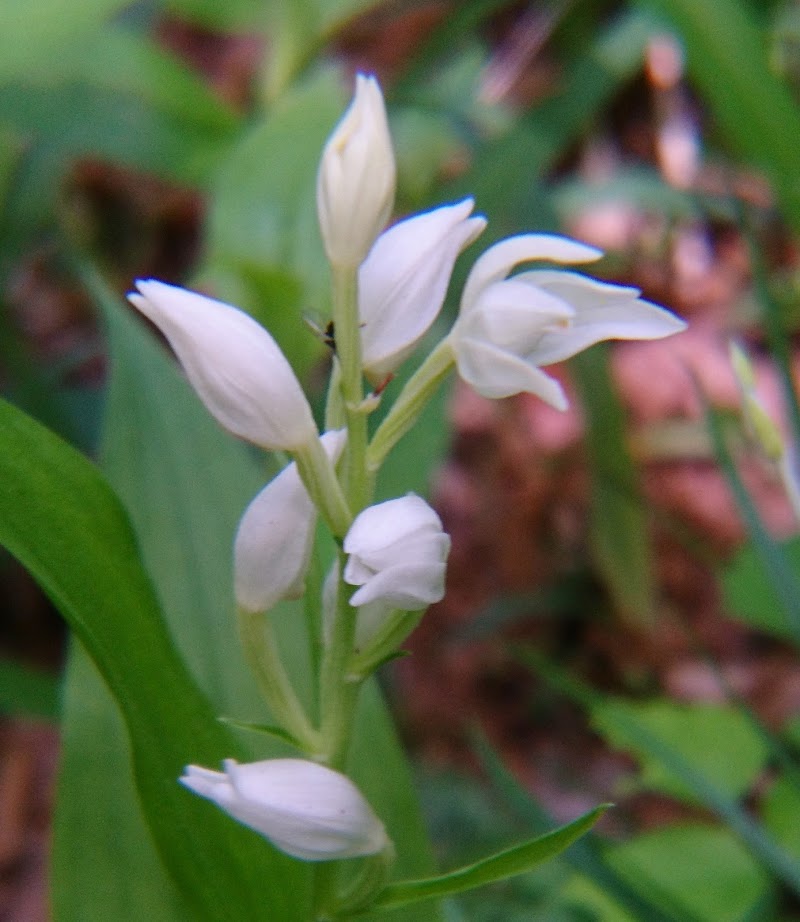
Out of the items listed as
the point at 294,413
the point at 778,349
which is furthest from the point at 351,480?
the point at 778,349

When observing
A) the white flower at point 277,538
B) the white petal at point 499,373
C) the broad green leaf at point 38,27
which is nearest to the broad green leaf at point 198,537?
the white flower at point 277,538

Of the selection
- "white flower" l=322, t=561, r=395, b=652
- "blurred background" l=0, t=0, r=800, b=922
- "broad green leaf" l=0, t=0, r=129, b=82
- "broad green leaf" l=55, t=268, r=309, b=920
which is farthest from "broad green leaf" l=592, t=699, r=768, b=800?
"broad green leaf" l=0, t=0, r=129, b=82

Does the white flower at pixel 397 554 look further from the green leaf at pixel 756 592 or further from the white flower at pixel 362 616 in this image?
the green leaf at pixel 756 592

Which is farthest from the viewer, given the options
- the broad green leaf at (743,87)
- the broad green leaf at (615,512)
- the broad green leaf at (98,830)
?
the broad green leaf at (615,512)

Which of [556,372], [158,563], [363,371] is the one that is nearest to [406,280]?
[363,371]

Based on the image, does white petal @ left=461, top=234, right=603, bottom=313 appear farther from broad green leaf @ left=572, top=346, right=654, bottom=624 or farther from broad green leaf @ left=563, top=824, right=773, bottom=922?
broad green leaf @ left=572, top=346, right=654, bottom=624

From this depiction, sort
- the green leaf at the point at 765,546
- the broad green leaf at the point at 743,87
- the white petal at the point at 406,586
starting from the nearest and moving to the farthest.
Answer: the white petal at the point at 406,586 < the green leaf at the point at 765,546 < the broad green leaf at the point at 743,87
